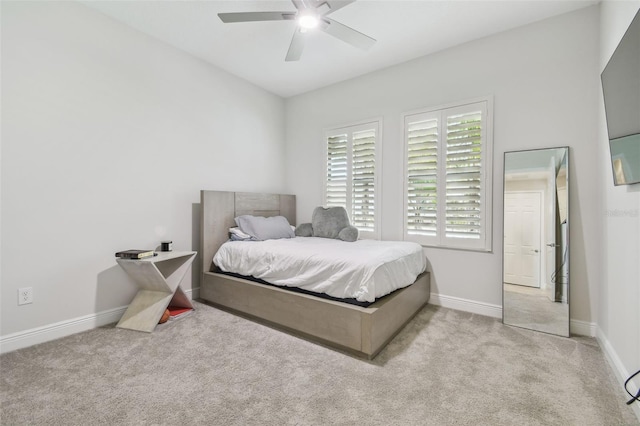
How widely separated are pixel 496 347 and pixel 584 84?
227 centimetres

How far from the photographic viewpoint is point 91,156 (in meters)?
2.36

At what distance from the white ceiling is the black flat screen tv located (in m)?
1.14

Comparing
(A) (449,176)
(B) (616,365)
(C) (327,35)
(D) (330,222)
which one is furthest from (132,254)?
(B) (616,365)

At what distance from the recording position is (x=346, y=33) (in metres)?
2.21

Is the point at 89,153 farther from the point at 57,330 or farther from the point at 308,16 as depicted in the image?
the point at 308,16

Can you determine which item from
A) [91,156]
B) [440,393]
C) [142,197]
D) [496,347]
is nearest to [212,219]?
[142,197]

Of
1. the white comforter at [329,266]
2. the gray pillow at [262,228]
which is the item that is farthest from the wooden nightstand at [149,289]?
the gray pillow at [262,228]

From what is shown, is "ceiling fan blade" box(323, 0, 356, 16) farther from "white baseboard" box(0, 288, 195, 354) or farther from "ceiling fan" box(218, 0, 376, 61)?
"white baseboard" box(0, 288, 195, 354)

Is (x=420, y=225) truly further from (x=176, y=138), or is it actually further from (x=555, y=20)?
(x=176, y=138)

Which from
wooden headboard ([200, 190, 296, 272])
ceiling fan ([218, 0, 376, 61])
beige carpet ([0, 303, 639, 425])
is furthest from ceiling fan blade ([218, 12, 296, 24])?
beige carpet ([0, 303, 639, 425])

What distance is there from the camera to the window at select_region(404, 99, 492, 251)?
2.72 metres

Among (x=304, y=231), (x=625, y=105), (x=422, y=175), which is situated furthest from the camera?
(x=304, y=231)

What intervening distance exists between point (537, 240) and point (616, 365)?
1.00m

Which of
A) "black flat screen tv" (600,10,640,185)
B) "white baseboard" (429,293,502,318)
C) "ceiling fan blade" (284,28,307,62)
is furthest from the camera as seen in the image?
"white baseboard" (429,293,502,318)
